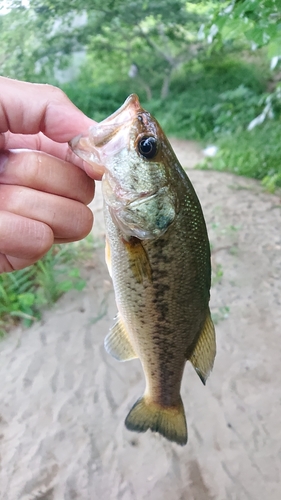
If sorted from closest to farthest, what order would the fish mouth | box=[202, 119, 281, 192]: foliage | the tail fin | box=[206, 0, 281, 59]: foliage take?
the fish mouth → the tail fin → box=[206, 0, 281, 59]: foliage → box=[202, 119, 281, 192]: foliage

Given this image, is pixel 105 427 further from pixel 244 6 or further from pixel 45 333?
pixel 244 6

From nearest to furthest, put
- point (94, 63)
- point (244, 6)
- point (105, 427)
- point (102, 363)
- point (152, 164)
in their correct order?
point (152, 164), point (244, 6), point (105, 427), point (102, 363), point (94, 63)

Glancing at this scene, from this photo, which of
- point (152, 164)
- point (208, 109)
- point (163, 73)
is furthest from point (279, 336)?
point (163, 73)

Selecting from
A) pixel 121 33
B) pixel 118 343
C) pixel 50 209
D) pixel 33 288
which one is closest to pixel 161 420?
pixel 118 343

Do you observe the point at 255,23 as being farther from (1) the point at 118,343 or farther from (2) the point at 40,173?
(1) the point at 118,343

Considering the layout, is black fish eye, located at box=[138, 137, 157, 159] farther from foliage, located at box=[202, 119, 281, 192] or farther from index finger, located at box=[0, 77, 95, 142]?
foliage, located at box=[202, 119, 281, 192]

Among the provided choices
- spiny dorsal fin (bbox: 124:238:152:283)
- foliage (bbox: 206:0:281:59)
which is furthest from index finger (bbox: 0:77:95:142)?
foliage (bbox: 206:0:281:59)
